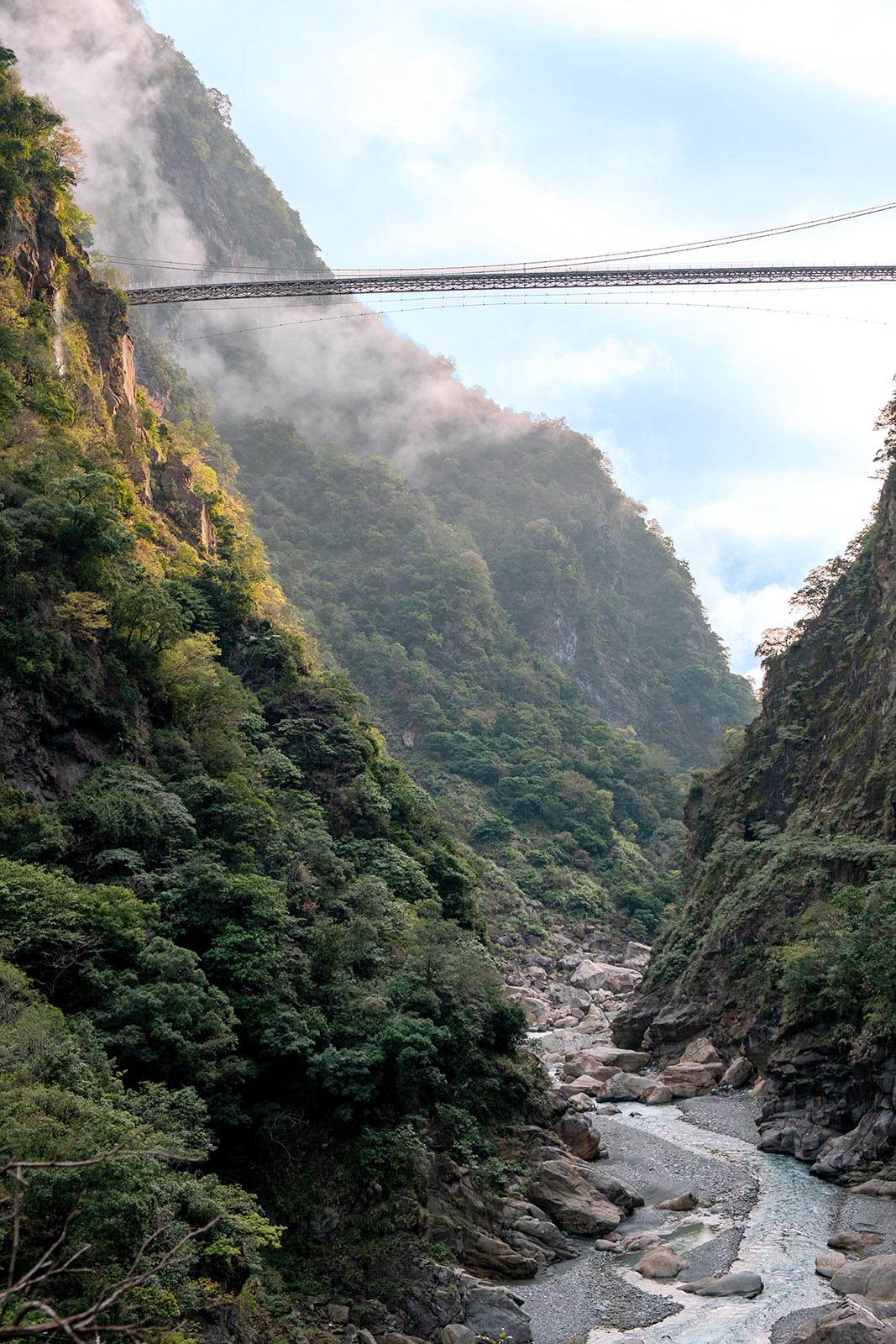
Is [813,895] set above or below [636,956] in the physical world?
above

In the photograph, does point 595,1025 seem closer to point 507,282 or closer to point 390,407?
point 507,282

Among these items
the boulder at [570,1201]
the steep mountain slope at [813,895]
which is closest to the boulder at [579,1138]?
the boulder at [570,1201]

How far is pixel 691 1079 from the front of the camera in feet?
96.2

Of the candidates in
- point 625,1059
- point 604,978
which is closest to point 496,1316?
point 625,1059

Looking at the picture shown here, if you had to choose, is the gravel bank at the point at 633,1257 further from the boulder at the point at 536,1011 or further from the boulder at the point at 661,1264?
the boulder at the point at 536,1011

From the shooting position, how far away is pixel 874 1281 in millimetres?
14867

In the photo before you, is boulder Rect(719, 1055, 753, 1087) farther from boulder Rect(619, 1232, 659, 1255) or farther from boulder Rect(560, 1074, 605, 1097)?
boulder Rect(619, 1232, 659, 1255)

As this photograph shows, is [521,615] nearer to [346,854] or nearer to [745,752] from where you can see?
[745,752]

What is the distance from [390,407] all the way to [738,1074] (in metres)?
92.2

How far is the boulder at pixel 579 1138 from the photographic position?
75.8ft

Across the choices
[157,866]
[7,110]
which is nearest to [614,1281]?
[157,866]

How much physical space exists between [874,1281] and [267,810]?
15.1 metres

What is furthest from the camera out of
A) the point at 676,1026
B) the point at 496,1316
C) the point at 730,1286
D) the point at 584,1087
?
the point at 676,1026

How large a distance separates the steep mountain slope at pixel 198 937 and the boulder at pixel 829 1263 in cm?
443
